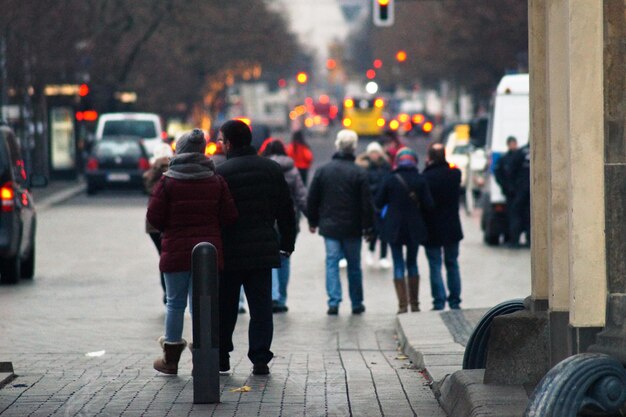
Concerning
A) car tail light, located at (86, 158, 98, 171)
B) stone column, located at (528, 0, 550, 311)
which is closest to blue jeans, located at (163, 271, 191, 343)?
stone column, located at (528, 0, 550, 311)

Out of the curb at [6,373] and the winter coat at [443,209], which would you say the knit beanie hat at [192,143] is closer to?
the curb at [6,373]

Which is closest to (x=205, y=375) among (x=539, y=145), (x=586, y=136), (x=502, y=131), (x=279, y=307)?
(x=539, y=145)

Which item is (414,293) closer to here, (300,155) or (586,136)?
(586,136)

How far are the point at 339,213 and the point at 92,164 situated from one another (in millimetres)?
25823

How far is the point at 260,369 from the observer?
34.5 feet

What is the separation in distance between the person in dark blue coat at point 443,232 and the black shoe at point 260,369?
5172mm

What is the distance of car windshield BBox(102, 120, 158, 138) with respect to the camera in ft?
144

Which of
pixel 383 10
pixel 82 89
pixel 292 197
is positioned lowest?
pixel 292 197

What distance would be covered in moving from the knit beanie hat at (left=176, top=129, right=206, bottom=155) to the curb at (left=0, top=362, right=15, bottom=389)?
1725 millimetres

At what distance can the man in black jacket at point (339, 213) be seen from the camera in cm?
1538

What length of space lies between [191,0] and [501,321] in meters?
43.3

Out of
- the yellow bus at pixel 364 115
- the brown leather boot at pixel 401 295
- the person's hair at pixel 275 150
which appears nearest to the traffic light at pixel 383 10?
the person's hair at pixel 275 150

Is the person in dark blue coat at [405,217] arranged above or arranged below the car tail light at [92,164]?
above

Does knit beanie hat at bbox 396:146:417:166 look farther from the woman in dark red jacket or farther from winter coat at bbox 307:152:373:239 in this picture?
the woman in dark red jacket
